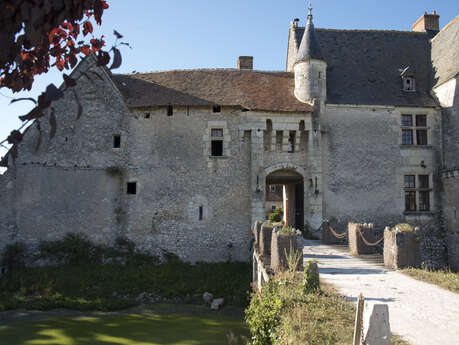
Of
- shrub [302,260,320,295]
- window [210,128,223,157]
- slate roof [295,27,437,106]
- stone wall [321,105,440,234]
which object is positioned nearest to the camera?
shrub [302,260,320,295]

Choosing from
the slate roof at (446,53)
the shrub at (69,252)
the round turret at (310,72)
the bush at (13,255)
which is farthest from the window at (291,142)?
the bush at (13,255)

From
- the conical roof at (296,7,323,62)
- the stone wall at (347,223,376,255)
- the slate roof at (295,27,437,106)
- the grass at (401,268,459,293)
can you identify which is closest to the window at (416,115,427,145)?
the slate roof at (295,27,437,106)

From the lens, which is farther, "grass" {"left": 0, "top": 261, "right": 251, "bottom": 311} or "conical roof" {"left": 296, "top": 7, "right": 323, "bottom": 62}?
"conical roof" {"left": 296, "top": 7, "right": 323, "bottom": 62}

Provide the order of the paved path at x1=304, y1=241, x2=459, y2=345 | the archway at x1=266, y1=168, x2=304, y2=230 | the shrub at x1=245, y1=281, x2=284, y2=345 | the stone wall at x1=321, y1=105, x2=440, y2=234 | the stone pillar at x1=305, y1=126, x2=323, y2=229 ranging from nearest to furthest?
the paved path at x1=304, y1=241, x2=459, y2=345 < the shrub at x1=245, y1=281, x2=284, y2=345 < the stone pillar at x1=305, y1=126, x2=323, y2=229 < the stone wall at x1=321, y1=105, x2=440, y2=234 < the archway at x1=266, y1=168, x2=304, y2=230

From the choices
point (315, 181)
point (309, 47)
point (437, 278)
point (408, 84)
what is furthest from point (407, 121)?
point (437, 278)

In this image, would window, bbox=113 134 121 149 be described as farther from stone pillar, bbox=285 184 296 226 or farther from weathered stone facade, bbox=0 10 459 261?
stone pillar, bbox=285 184 296 226

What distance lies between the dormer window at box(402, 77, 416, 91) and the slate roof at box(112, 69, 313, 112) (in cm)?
461

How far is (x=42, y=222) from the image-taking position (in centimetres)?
1492

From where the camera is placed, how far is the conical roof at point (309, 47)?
603 inches

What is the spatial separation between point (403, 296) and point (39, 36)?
631 cm

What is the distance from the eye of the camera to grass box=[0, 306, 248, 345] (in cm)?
952

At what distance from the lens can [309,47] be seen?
50.8 ft

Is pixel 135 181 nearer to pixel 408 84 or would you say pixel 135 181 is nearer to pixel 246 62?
pixel 246 62

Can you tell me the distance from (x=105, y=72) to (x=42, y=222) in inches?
268
